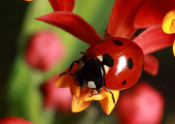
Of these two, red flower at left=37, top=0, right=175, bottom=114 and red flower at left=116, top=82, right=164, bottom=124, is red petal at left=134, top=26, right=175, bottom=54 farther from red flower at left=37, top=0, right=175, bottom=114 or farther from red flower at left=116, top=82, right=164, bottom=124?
red flower at left=116, top=82, right=164, bottom=124

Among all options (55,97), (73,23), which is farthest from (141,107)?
(73,23)

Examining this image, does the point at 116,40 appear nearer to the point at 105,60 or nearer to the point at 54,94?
the point at 105,60

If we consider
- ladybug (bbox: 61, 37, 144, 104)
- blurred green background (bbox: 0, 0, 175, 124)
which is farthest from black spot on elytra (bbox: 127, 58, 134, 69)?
blurred green background (bbox: 0, 0, 175, 124)

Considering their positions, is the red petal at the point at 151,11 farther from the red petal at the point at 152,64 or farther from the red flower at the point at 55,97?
the red flower at the point at 55,97

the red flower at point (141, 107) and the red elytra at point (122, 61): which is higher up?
the red elytra at point (122, 61)

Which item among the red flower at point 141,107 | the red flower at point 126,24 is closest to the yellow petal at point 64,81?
the red flower at point 126,24

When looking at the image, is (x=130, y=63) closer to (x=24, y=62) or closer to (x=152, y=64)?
(x=152, y=64)
